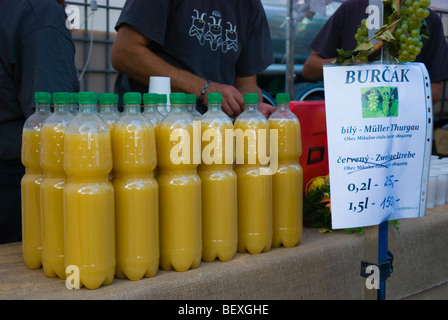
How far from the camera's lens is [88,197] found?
3.90 ft

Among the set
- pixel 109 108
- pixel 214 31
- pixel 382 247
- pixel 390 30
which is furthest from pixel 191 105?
pixel 214 31

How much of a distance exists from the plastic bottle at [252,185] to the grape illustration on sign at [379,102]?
0.95ft

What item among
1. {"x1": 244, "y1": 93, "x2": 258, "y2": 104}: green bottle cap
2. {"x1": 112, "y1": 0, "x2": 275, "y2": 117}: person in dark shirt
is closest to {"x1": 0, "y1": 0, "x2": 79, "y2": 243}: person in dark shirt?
{"x1": 112, "y1": 0, "x2": 275, "y2": 117}: person in dark shirt

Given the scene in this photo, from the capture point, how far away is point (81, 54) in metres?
4.90

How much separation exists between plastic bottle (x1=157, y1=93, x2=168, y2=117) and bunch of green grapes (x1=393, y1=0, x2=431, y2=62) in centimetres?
67

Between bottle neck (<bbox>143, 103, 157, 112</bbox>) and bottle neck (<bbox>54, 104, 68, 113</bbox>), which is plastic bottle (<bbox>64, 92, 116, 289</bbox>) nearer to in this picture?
bottle neck (<bbox>54, 104, 68, 113</bbox>)

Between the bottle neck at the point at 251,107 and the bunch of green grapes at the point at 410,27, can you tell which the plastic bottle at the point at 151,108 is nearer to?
the bottle neck at the point at 251,107

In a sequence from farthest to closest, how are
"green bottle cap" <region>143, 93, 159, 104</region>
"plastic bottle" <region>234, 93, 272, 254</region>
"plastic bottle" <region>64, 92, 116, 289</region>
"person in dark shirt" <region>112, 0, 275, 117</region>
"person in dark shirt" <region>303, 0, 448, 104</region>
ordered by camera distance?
"person in dark shirt" <region>303, 0, 448, 104</region> → "person in dark shirt" <region>112, 0, 275, 117</region> → "plastic bottle" <region>234, 93, 272, 254</region> → "green bottle cap" <region>143, 93, 159, 104</region> → "plastic bottle" <region>64, 92, 116, 289</region>

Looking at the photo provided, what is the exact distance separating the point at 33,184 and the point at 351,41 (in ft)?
7.49

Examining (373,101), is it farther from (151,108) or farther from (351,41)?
(351,41)

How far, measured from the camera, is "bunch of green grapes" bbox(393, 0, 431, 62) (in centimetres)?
140
